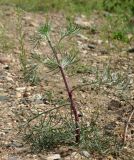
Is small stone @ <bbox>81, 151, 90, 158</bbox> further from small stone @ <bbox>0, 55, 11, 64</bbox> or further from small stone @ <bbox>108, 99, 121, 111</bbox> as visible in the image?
small stone @ <bbox>0, 55, 11, 64</bbox>

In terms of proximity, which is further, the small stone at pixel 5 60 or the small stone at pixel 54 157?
the small stone at pixel 5 60

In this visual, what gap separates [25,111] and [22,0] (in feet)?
12.7

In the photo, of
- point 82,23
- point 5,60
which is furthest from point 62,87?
point 82,23

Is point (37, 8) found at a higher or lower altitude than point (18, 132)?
higher

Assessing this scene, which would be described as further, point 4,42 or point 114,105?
point 4,42

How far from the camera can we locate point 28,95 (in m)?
4.97

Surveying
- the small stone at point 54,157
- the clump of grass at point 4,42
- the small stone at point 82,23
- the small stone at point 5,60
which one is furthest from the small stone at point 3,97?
the small stone at point 82,23

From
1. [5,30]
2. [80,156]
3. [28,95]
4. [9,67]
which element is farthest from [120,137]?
[5,30]

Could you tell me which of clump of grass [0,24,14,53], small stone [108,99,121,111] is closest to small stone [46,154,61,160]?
small stone [108,99,121,111]

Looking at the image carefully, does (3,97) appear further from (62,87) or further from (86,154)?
(86,154)

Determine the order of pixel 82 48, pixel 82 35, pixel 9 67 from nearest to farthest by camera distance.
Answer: pixel 9 67
pixel 82 48
pixel 82 35

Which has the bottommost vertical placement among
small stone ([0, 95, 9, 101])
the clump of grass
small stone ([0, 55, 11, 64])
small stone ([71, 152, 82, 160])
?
small stone ([71, 152, 82, 160])

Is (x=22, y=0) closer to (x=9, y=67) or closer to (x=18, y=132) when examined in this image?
(x=9, y=67)

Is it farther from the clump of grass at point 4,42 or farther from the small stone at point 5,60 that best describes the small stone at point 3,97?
the clump of grass at point 4,42
